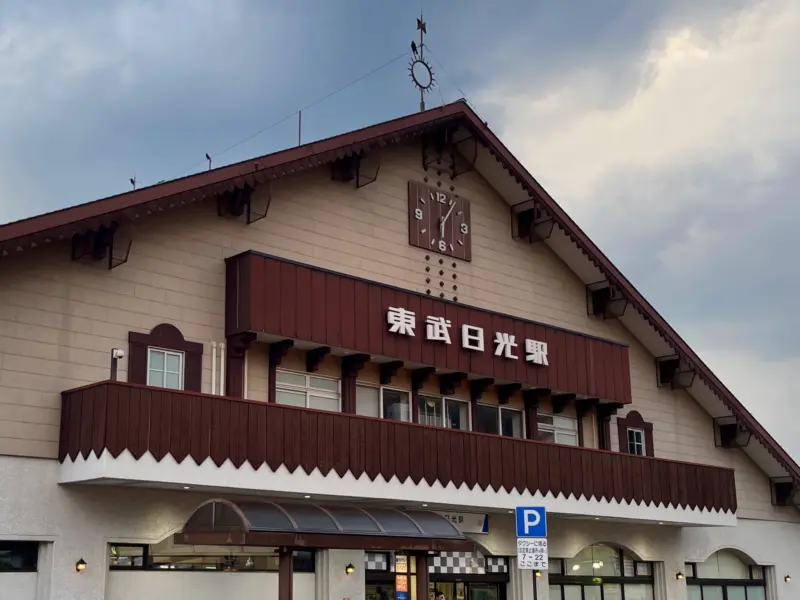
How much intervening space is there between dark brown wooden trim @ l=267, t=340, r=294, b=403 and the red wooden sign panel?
0.52 m

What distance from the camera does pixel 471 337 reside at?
24781 millimetres

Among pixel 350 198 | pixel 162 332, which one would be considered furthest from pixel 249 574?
pixel 350 198

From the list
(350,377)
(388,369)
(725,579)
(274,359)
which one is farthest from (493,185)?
(725,579)

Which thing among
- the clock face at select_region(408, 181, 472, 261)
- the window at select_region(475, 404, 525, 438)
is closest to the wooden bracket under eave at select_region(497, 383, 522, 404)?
the window at select_region(475, 404, 525, 438)

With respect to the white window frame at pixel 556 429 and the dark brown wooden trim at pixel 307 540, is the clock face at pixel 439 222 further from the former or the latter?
the dark brown wooden trim at pixel 307 540

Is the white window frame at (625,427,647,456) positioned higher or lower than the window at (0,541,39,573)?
higher

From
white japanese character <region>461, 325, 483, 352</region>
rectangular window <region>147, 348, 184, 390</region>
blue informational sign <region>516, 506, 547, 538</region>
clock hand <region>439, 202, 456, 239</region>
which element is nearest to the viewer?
blue informational sign <region>516, 506, 547, 538</region>

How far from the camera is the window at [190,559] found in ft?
63.6

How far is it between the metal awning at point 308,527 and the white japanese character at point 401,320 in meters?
3.95

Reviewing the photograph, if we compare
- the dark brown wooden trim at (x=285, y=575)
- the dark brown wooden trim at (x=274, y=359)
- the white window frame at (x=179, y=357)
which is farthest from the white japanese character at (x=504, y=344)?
the dark brown wooden trim at (x=285, y=575)

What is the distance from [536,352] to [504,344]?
3.62 feet

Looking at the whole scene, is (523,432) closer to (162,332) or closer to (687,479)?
(687,479)

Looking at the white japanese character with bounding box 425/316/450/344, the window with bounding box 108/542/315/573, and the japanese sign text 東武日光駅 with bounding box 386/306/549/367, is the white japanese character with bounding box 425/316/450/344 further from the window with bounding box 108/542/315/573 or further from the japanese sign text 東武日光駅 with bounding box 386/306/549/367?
the window with bounding box 108/542/315/573

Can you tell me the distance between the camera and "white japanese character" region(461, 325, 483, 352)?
24.6 metres
